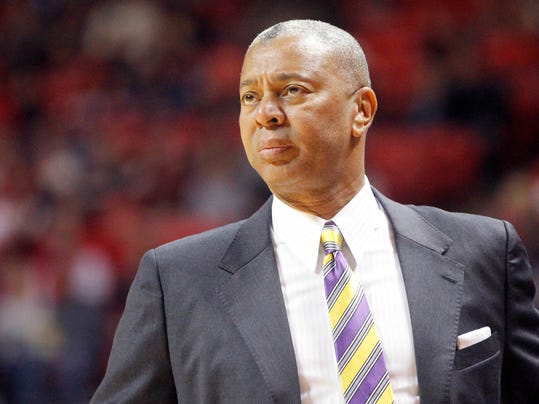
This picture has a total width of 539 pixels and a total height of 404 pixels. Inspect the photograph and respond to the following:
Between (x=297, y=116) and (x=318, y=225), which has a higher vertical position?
(x=297, y=116)

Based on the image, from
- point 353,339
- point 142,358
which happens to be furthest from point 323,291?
point 142,358

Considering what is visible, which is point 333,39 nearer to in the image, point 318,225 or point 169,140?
point 318,225

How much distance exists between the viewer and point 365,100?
7.57ft

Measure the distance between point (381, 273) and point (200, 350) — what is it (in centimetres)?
43

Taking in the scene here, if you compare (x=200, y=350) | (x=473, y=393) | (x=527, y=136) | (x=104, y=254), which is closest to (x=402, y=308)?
(x=473, y=393)

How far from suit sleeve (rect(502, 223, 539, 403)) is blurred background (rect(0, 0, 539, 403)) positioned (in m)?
2.97

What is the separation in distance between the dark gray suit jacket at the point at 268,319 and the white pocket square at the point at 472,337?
0.03 ft

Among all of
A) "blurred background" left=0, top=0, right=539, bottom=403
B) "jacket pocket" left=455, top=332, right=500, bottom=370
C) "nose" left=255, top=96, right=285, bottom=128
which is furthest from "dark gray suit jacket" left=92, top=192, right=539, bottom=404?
"blurred background" left=0, top=0, right=539, bottom=403

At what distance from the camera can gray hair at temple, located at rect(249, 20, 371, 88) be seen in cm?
222

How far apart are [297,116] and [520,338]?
0.69 metres

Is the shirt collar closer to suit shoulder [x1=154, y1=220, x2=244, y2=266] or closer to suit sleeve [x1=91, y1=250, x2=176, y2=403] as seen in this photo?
suit shoulder [x1=154, y1=220, x2=244, y2=266]

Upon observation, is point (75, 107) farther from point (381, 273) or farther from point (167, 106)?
point (381, 273)

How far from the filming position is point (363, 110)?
2.31 m

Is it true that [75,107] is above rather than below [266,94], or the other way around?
above
